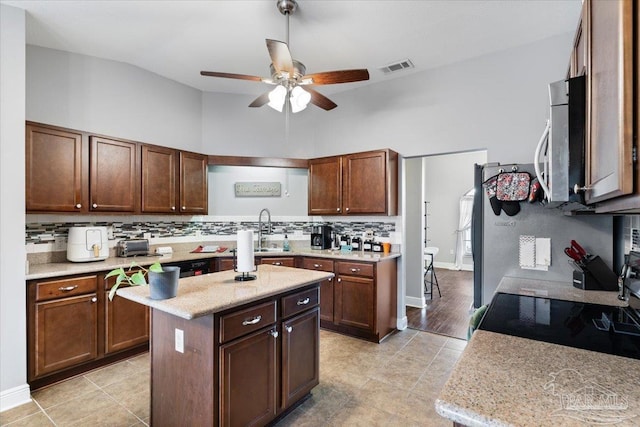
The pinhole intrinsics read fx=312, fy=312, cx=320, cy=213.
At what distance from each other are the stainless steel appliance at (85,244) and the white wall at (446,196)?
272 inches

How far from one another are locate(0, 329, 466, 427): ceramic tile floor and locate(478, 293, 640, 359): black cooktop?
1.04 metres

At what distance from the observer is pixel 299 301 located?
220 centimetres

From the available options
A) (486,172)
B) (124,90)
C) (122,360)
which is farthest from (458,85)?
(122,360)

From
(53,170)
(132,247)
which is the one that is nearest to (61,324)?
(132,247)

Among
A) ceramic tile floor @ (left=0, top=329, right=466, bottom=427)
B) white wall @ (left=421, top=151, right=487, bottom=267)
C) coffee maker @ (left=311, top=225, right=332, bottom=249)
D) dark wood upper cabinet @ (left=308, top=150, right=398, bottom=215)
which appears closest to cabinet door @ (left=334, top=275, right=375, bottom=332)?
ceramic tile floor @ (left=0, top=329, right=466, bottom=427)

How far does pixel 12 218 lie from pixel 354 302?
3107 mm

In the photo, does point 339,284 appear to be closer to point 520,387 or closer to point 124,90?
point 520,387

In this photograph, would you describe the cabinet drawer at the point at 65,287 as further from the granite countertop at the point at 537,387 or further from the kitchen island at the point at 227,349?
the granite countertop at the point at 537,387

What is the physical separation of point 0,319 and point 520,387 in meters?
3.20

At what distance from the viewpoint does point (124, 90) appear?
357 cm

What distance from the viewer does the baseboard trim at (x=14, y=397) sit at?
7.36 feet

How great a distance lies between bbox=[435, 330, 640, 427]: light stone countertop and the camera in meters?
0.75

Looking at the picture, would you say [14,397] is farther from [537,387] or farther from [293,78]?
[537,387]

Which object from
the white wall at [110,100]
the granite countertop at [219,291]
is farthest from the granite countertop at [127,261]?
the white wall at [110,100]
